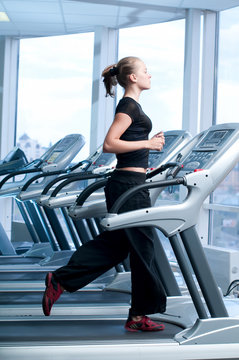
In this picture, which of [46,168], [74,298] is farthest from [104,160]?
[74,298]

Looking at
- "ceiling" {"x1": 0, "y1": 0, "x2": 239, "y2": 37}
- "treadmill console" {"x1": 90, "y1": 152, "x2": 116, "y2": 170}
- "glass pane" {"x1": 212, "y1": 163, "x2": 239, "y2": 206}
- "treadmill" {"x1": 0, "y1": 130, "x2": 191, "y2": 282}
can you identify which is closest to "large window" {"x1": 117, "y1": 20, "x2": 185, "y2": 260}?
"ceiling" {"x1": 0, "y1": 0, "x2": 239, "y2": 37}

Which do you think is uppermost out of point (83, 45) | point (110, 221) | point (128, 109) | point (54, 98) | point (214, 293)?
point (83, 45)

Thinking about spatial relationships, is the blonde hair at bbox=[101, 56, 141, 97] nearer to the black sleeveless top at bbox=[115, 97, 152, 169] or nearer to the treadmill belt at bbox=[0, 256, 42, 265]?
the black sleeveless top at bbox=[115, 97, 152, 169]

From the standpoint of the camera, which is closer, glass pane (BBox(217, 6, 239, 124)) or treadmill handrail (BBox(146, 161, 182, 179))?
treadmill handrail (BBox(146, 161, 182, 179))

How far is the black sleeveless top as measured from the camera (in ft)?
8.51

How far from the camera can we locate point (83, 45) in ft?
23.8

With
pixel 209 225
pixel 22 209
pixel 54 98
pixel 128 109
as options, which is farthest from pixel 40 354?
pixel 54 98

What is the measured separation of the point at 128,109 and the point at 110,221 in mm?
537

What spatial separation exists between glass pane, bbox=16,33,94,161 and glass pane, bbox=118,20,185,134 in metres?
0.91

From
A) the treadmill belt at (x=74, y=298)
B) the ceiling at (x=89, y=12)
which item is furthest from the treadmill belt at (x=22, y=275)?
the ceiling at (x=89, y=12)

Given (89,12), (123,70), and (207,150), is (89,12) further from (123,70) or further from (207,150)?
(207,150)

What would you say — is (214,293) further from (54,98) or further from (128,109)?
(54,98)

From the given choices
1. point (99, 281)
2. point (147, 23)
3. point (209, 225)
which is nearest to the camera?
point (99, 281)

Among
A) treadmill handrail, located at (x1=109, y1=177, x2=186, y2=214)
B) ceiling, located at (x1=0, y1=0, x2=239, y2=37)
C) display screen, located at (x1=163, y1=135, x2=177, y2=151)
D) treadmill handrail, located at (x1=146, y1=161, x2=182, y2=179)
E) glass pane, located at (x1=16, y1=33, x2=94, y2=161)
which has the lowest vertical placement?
treadmill handrail, located at (x1=109, y1=177, x2=186, y2=214)
